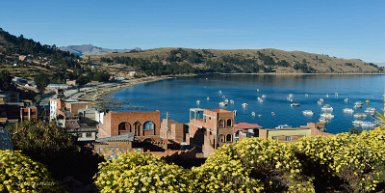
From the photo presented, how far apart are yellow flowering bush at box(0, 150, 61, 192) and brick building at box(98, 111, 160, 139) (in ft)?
77.1

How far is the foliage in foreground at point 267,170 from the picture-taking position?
25.1 ft

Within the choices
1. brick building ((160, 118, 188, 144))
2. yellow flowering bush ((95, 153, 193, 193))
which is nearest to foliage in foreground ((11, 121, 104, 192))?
yellow flowering bush ((95, 153, 193, 193))

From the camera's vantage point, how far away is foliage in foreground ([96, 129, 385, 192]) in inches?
301

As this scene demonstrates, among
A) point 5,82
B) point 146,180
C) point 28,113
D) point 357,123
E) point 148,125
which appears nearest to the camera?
point 146,180

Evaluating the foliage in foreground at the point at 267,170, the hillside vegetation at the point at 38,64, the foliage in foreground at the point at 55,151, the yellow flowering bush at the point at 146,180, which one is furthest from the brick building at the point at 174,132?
the hillside vegetation at the point at 38,64

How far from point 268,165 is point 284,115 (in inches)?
3254

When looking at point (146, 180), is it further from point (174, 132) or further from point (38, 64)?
point (38, 64)

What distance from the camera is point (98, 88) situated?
126000mm

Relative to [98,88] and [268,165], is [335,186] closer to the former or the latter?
[268,165]

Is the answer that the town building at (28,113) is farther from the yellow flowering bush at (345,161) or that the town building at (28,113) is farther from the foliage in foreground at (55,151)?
the yellow flowering bush at (345,161)

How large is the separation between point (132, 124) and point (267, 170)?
22.4 meters

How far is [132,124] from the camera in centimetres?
3145

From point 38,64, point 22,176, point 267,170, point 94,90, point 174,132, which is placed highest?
point 38,64

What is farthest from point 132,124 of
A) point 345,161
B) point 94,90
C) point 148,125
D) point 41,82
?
point 94,90
